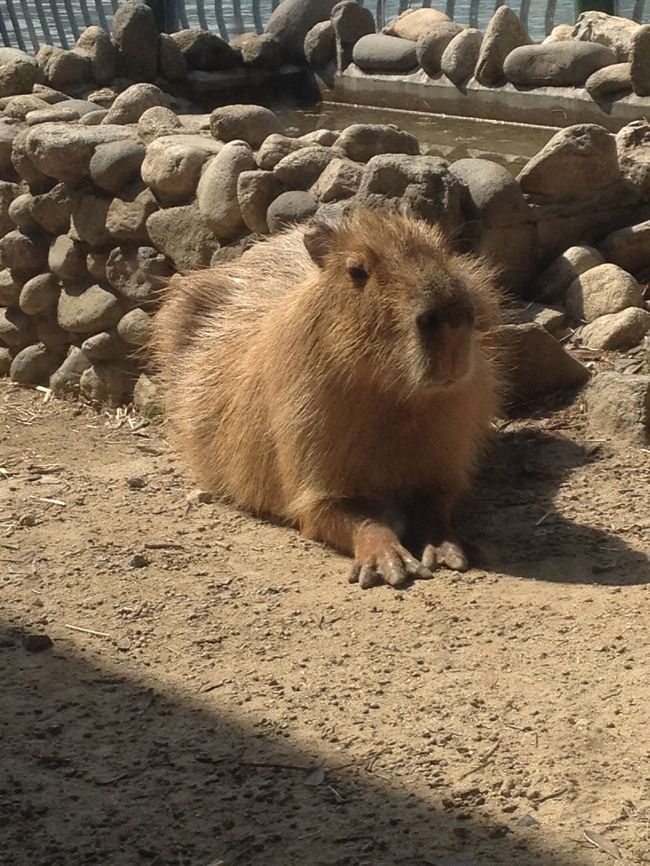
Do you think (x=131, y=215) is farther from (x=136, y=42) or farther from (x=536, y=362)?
(x=136, y=42)

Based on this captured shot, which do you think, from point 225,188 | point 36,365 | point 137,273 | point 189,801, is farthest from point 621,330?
point 36,365

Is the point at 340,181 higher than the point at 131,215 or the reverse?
higher

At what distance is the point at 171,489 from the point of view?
4898 mm

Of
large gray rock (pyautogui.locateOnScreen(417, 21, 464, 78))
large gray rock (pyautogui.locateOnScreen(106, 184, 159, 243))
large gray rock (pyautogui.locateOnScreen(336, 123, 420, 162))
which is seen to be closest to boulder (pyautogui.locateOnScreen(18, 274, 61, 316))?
large gray rock (pyautogui.locateOnScreen(106, 184, 159, 243))

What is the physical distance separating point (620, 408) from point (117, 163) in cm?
257

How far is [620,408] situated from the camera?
4.73m

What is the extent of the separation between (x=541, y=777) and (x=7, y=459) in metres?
3.26

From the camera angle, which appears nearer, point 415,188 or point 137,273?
point 415,188

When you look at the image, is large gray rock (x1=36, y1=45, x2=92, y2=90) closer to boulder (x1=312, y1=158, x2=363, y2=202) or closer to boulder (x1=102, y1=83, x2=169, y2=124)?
boulder (x1=102, y1=83, x2=169, y2=124)

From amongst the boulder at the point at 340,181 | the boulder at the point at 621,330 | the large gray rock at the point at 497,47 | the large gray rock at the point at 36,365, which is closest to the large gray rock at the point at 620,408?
the boulder at the point at 621,330

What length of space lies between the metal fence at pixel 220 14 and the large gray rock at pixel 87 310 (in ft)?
12.5

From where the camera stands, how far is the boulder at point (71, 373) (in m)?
6.54

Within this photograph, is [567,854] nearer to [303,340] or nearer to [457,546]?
[457,546]

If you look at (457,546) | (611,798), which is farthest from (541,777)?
(457,546)
